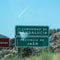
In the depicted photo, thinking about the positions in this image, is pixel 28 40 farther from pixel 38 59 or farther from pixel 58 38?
pixel 58 38

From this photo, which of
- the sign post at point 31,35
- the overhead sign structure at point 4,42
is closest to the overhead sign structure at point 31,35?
the sign post at point 31,35

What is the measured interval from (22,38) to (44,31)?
139 cm

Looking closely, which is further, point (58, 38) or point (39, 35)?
point (58, 38)

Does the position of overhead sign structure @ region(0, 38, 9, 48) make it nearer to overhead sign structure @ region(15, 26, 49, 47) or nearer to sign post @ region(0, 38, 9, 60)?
sign post @ region(0, 38, 9, 60)

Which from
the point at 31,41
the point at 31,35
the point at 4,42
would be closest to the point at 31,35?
the point at 31,35

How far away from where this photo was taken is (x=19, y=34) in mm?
21203

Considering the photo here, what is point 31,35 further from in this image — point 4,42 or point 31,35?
point 4,42

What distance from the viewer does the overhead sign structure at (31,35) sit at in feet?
69.7

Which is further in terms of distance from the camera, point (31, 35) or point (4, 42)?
point (4, 42)

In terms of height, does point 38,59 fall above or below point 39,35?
below

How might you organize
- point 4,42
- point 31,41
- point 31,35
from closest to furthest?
1. point 31,35
2. point 31,41
3. point 4,42

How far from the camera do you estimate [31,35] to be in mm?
21547

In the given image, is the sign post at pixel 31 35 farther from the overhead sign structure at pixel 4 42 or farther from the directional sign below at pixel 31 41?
the overhead sign structure at pixel 4 42

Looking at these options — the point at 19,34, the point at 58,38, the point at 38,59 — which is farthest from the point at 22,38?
the point at 58,38
